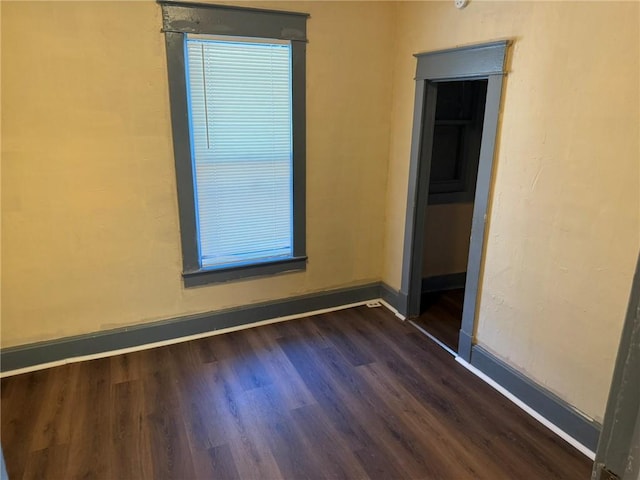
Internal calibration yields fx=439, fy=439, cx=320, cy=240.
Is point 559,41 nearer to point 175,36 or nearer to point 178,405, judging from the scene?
point 175,36

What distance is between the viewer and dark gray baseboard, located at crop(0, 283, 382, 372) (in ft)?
9.20

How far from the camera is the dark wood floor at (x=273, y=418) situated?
209 cm

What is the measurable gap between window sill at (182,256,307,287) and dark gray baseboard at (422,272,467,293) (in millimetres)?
1267

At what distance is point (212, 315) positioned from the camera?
3258 mm

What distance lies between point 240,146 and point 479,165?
5.18ft

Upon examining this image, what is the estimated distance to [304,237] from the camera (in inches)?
135

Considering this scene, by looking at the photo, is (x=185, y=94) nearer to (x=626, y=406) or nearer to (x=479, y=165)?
(x=479, y=165)

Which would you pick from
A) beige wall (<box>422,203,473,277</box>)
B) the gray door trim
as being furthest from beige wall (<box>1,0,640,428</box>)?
the gray door trim

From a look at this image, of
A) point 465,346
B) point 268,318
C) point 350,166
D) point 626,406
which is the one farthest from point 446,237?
point 626,406

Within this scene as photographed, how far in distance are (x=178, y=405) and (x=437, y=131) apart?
9.61ft

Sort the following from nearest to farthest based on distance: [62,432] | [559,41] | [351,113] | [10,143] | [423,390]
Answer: [559,41], [62,432], [10,143], [423,390], [351,113]

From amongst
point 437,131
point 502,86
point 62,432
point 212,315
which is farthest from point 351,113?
point 62,432

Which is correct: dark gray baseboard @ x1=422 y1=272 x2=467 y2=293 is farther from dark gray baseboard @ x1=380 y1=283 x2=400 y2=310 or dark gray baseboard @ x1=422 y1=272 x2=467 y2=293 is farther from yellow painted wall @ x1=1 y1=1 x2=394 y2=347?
yellow painted wall @ x1=1 y1=1 x2=394 y2=347

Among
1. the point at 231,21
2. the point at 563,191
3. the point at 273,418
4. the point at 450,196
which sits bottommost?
the point at 273,418
